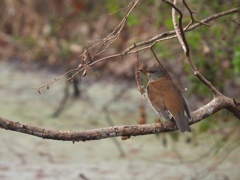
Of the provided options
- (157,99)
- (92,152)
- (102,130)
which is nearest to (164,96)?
(157,99)

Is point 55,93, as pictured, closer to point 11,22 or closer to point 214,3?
point 11,22

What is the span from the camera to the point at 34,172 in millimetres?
5633

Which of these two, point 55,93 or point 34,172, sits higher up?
point 55,93

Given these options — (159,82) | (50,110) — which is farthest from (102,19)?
(159,82)

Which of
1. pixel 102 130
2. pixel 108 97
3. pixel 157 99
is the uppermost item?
pixel 108 97

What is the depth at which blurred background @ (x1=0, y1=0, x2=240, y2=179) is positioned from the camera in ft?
18.2

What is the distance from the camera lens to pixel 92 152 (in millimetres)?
6242

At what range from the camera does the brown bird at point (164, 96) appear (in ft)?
11.7

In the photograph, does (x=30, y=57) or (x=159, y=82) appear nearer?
(x=159, y=82)

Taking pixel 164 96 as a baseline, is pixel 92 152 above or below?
above

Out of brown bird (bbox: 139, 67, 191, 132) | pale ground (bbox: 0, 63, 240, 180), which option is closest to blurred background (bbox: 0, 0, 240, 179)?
pale ground (bbox: 0, 63, 240, 180)

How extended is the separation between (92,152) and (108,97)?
180 centimetres

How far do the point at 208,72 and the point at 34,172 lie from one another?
148 cm

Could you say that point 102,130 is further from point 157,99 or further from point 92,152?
point 92,152
